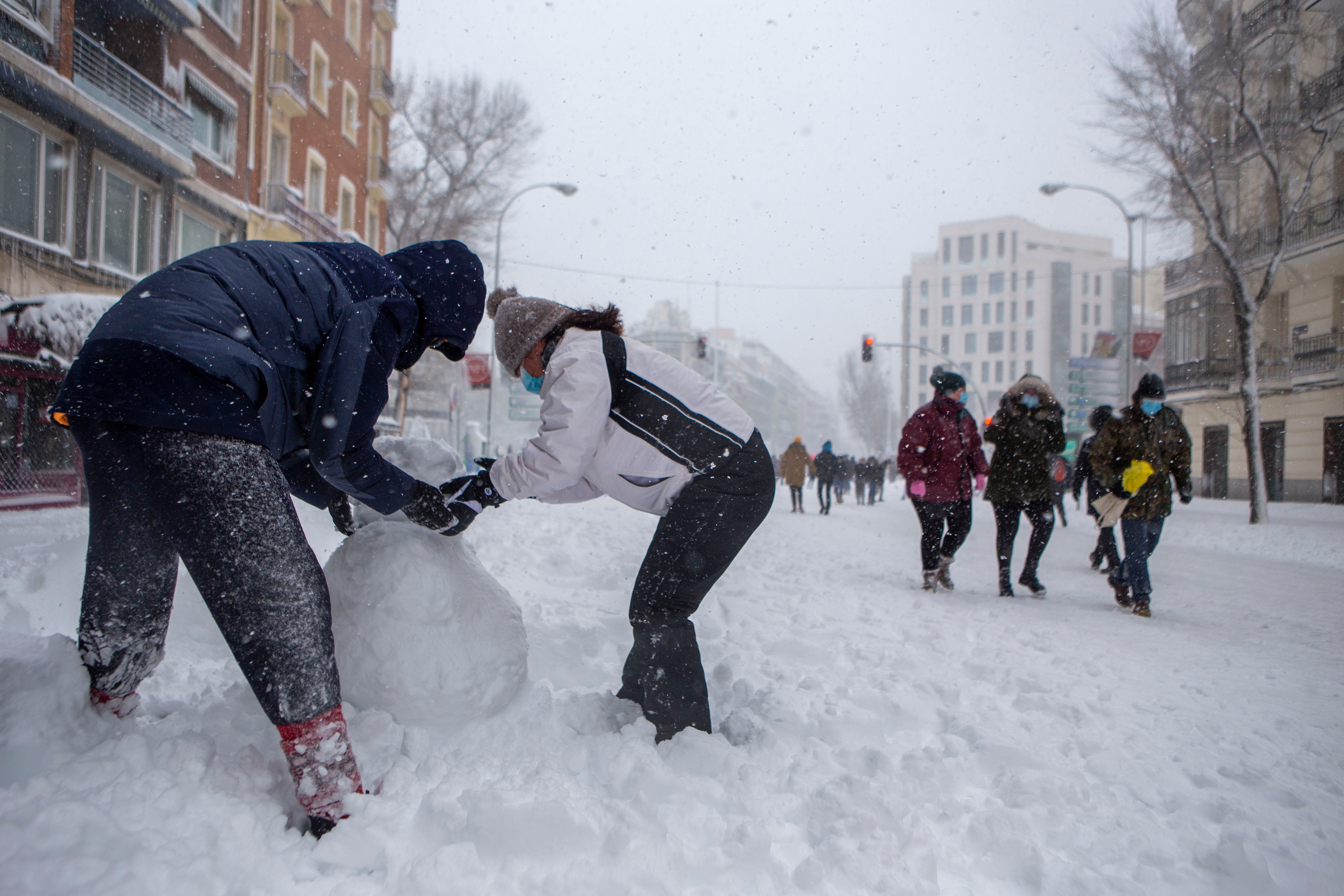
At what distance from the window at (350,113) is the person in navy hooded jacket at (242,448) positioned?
802 inches

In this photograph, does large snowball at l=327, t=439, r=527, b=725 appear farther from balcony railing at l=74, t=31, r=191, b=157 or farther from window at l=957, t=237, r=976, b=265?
window at l=957, t=237, r=976, b=265

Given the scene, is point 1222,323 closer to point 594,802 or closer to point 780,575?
point 780,575

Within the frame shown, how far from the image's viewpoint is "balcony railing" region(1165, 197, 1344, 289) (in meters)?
9.34

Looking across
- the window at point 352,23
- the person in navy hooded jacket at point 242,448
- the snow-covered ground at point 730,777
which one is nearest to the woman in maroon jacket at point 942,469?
the snow-covered ground at point 730,777

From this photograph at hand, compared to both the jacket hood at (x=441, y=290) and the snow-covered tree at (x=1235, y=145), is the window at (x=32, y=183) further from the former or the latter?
the snow-covered tree at (x=1235, y=145)

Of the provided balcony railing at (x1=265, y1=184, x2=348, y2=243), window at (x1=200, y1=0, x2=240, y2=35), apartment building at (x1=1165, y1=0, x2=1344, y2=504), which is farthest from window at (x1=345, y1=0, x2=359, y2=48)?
apartment building at (x1=1165, y1=0, x2=1344, y2=504)

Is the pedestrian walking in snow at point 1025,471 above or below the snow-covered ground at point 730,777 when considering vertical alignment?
above

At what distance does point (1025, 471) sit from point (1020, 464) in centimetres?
6

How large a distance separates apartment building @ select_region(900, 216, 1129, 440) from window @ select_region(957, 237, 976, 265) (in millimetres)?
84

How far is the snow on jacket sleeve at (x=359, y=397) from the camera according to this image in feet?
5.14

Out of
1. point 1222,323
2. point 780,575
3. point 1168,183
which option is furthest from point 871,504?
point 780,575

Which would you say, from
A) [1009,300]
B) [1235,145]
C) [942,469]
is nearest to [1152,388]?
[942,469]

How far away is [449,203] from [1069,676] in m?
24.1

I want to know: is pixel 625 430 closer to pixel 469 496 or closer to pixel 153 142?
pixel 469 496
